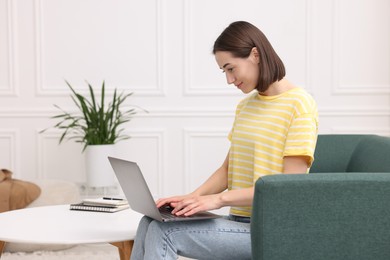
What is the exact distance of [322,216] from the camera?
162 centimetres

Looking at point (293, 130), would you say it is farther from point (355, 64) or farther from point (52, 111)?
point (52, 111)

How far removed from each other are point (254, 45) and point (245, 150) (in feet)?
1.20

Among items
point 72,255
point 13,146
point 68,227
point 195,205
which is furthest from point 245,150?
point 13,146

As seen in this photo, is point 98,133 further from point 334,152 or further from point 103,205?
point 334,152

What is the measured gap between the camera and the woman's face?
2.10 meters

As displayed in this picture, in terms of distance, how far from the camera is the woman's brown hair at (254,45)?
6.82 feet

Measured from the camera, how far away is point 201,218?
189 centimetres

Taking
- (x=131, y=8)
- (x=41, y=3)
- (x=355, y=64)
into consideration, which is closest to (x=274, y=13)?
(x=355, y=64)

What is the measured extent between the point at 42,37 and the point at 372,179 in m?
3.58

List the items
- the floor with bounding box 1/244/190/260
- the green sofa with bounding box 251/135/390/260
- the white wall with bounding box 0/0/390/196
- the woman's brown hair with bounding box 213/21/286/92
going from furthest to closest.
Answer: the white wall with bounding box 0/0/390/196, the floor with bounding box 1/244/190/260, the woman's brown hair with bounding box 213/21/286/92, the green sofa with bounding box 251/135/390/260

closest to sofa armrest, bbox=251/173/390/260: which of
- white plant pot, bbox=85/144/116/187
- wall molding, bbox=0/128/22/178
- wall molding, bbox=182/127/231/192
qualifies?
white plant pot, bbox=85/144/116/187

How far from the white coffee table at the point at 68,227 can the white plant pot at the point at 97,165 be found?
1.57 meters

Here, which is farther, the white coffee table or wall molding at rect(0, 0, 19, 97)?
wall molding at rect(0, 0, 19, 97)

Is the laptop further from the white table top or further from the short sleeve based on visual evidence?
the short sleeve
